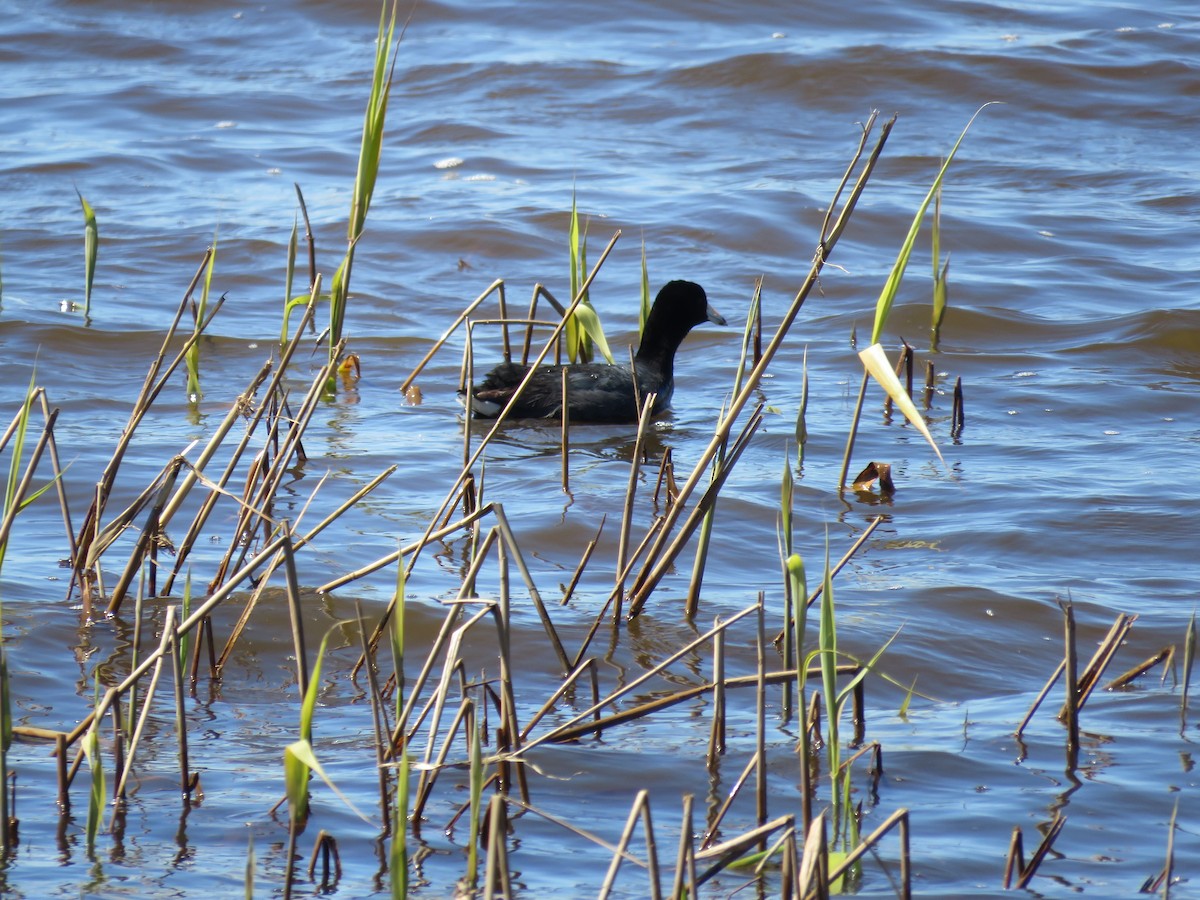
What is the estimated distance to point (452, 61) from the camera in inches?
614

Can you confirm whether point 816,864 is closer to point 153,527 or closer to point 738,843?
point 738,843

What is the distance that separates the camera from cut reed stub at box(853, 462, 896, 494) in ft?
21.3

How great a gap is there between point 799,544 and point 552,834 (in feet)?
8.45

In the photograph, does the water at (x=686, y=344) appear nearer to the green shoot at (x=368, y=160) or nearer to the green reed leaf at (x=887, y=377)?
the green reed leaf at (x=887, y=377)

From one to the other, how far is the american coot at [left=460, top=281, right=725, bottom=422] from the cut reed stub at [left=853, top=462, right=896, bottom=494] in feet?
4.29

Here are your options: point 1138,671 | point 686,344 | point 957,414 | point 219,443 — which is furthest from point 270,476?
point 686,344

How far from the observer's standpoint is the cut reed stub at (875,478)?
6.49 metres

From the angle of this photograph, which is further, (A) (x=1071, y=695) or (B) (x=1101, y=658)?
(B) (x=1101, y=658)

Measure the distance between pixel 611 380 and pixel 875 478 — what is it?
1.88 m

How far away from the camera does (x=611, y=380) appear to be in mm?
8070

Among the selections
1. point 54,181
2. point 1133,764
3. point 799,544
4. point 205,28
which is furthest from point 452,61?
point 1133,764

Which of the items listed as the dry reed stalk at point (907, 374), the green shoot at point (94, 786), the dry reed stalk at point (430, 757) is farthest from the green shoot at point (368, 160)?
the dry reed stalk at point (907, 374)

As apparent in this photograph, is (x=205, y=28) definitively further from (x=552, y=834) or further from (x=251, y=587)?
(x=552, y=834)

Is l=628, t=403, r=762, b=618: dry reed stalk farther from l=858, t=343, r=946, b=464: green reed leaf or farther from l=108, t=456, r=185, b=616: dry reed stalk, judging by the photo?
l=108, t=456, r=185, b=616: dry reed stalk
